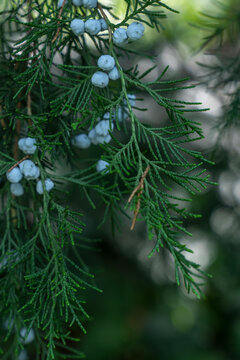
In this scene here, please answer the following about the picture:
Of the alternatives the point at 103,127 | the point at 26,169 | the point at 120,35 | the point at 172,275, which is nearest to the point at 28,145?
the point at 26,169

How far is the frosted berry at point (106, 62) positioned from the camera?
0.65 m

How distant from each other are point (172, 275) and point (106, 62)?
180 centimetres

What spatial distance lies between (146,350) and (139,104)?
2.14m

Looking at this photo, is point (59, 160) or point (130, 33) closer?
point (130, 33)

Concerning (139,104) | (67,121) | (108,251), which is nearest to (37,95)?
(67,121)

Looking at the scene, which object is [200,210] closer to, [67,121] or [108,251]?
[67,121]

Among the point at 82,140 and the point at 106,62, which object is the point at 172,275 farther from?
the point at 106,62

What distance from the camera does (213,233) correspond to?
183cm

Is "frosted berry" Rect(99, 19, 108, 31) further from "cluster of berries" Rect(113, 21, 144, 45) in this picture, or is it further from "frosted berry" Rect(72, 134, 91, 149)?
"frosted berry" Rect(72, 134, 91, 149)

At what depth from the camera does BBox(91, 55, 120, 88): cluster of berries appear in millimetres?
653

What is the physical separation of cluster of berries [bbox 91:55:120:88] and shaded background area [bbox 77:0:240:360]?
0.82 metres

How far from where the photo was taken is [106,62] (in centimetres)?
65

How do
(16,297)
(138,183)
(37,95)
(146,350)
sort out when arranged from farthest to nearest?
(146,350)
(37,95)
(16,297)
(138,183)

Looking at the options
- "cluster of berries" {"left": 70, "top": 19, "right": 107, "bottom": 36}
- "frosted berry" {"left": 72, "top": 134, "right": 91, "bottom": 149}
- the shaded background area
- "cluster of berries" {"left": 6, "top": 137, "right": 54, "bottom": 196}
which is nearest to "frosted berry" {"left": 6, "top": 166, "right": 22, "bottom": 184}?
"cluster of berries" {"left": 6, "top": 137, "right": 54, "bottom": 196}
